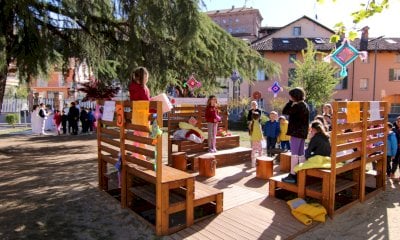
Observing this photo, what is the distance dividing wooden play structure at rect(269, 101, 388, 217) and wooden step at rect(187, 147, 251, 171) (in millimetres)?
2393

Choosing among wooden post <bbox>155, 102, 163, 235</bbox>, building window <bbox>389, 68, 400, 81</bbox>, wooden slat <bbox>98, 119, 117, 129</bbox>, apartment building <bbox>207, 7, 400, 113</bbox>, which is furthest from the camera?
apartment building <bbox>207, 7, 400, 113</bbox>

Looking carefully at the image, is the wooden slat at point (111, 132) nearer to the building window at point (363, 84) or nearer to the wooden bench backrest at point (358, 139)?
the wooden bench backrest at point (358, 139)

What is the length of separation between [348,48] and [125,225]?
8.07 metres

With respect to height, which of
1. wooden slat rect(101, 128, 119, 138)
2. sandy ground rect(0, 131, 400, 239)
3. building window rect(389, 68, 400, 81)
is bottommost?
sandy ground rect(0, 131, 400, 239)

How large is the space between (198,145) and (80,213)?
4.02 metres

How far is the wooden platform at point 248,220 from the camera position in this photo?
172 inches

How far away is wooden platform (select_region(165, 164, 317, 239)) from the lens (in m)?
4.37

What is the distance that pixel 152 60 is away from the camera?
350 inches

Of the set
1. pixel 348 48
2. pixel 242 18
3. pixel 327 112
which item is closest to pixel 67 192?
pixel 327 112

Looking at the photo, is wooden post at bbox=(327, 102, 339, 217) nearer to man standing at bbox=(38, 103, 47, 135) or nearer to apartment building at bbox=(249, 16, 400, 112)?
man standing at bbox=(38, 103, 47, 135)

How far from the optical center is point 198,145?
28.5 feet

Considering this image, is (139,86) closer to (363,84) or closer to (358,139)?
(358,139)

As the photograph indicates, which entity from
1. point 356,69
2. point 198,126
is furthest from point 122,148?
point 356,69

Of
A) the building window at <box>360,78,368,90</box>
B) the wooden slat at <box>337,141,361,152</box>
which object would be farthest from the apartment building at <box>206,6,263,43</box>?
the wooden slat at <box>337,141,361,152</box>
